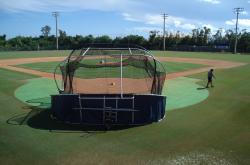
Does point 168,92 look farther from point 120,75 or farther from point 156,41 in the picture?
point 156,41

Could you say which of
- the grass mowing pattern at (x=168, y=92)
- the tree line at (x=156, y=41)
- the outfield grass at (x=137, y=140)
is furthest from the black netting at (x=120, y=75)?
the tree line at (x=156, y=41)

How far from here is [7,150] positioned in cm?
969

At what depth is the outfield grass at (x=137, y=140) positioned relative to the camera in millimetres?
9180

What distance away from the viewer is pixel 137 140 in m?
10.7

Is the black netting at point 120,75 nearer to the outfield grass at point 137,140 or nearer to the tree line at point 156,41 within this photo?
the outfield grass at point 137,140

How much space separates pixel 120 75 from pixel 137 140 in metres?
11.0

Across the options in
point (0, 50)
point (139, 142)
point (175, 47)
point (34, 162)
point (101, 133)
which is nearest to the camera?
point (34, 162)

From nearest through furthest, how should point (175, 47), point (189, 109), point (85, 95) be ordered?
point (85, 95)
point (189, 109)
point (175, 47)

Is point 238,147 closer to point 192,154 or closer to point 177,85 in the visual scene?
point 192,154

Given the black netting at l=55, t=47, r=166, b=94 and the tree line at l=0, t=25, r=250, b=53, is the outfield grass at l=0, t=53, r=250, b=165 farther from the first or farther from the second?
the tree line at l=0, t=25, r=250, b=53

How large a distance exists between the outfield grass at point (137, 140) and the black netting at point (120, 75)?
195 centimetres

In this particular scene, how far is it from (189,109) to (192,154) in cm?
561

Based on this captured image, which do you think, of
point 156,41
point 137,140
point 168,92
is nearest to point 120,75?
point 168,92

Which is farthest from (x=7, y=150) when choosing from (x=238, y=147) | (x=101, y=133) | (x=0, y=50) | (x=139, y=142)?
(x=0, y=50)
